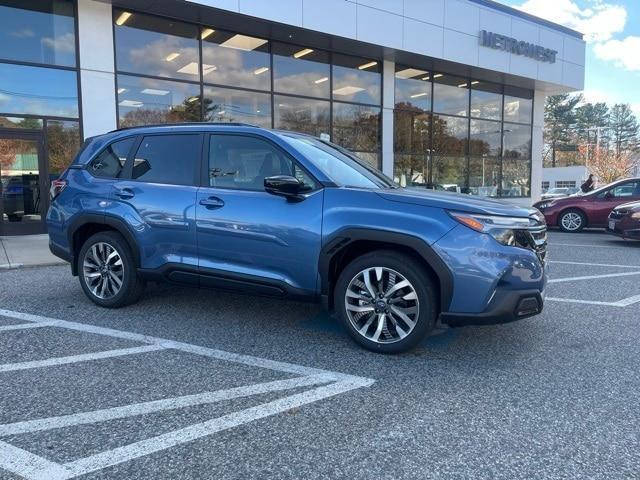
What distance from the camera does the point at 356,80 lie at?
54.1 ft

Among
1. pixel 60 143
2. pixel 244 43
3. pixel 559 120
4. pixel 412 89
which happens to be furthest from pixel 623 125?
pixel 60 143

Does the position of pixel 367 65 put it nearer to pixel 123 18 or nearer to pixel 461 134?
pixel 461 134

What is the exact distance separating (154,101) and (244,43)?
307 cm

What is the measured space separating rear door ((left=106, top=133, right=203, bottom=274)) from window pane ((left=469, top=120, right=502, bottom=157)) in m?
16.6

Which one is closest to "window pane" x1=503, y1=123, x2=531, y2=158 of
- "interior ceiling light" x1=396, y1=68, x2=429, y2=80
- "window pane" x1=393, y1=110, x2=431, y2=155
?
"window pane" x1=393, y1=110, x2=431, y2=155

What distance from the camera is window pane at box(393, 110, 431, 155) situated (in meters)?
17.5

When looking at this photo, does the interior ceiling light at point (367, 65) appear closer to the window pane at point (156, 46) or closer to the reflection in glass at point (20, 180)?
the window pane at point (156, 46)

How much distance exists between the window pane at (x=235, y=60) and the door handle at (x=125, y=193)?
30.6 ft

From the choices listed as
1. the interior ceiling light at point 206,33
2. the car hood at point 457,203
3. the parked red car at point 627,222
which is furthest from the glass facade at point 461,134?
the car hood at point 457,203

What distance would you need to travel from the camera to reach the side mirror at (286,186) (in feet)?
13.2

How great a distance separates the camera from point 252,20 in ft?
42.0

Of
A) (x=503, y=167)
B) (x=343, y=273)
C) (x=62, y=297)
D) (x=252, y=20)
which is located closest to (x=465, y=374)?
Result: (x=343, y=273)

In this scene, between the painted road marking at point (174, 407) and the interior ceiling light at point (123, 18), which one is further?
the interior ceiling light at point (123, 18)

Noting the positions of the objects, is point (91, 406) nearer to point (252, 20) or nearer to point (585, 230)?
point (252, 20)
